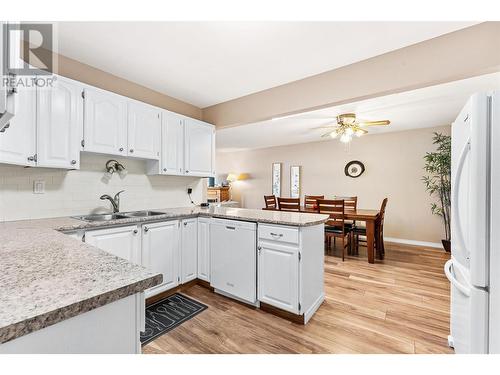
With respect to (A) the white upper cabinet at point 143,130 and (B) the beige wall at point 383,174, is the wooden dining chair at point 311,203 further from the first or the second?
(A) the white upper cabinet at point 143,130

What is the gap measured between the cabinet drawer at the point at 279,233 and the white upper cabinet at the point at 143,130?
1513mm

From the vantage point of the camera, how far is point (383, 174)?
17.1 feet

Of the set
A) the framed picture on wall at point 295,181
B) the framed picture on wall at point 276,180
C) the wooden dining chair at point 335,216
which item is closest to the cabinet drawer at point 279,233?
the wooden dining chair at point 335,216

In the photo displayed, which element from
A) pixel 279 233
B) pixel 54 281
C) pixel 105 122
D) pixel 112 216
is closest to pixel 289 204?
pixel 279 233

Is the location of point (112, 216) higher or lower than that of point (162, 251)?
higher

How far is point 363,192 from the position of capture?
5480mm

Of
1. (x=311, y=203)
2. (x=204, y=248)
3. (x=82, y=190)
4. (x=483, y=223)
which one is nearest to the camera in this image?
(x=483, y=223)

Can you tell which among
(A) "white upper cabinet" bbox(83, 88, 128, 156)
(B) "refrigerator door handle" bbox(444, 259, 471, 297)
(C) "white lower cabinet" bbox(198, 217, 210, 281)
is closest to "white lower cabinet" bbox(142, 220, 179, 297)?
(C) "white lower cabinet" bbox(198, 217, 210, 281)

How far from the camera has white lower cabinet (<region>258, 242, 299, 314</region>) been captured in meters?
1.99

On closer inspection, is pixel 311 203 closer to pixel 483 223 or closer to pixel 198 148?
pixel 198 148

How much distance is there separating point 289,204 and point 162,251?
2.71 m

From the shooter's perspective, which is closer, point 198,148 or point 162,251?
point 162,251

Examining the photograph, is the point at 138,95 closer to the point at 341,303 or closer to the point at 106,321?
the point at 106,321
